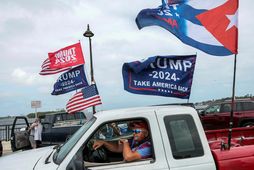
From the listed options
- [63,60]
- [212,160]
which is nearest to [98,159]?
[212,160]

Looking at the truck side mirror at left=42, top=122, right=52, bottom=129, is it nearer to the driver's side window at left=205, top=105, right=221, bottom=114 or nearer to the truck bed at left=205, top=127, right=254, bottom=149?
the driver's side window at left=205, top=105, right=221, bottom=114

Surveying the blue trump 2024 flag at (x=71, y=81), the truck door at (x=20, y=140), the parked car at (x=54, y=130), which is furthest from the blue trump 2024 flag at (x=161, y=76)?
the blue trump 2024 flag at (x=71, y=81)

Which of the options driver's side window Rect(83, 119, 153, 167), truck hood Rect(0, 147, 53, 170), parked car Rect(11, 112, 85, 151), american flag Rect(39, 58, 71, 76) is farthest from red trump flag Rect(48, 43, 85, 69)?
driver's side window Rect(83, 119, 153, 167)

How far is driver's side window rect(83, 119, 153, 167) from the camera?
4.17 metres

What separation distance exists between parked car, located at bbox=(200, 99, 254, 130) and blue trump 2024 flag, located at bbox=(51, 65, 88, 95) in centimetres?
555

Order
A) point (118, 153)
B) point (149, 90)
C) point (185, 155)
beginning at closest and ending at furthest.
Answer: point (185, 155) → point (118, 153) → point (149, 90)

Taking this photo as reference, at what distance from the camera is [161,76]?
7816 millimetres

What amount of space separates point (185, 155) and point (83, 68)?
10864 mm

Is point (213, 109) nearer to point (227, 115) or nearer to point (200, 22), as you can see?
point (227, 115)

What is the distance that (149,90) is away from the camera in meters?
7.75

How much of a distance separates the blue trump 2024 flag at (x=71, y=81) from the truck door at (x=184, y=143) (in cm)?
1035

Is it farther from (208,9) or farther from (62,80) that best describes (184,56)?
(62,80)

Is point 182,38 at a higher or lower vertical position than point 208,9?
lower

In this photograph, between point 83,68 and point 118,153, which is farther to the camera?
point 83,68
